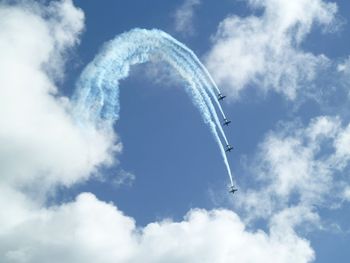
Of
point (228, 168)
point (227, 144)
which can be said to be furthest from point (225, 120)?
point (228, 168)

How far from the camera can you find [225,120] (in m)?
91.0

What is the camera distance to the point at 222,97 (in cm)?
8788

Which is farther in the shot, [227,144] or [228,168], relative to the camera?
[227,144]

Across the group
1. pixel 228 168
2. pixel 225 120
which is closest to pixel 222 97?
pixel 225 120

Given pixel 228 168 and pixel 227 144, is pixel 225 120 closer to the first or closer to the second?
pixel 227 144

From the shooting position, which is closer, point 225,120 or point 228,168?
point 228,168

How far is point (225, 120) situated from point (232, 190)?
529 inches

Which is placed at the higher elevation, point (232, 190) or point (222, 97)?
point (222, 97)

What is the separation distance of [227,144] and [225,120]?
433cm

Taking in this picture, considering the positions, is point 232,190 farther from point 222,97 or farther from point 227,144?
point 222,97

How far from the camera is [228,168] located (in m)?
84.0

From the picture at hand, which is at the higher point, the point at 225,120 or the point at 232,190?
the point at 225,120

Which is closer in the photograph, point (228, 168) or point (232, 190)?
point (228, 168)

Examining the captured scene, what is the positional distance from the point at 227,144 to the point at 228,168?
732 cm
